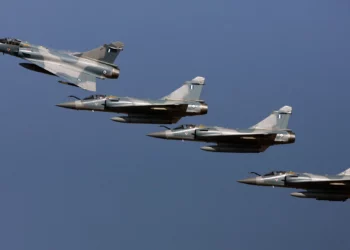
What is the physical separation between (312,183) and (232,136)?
6070 mm

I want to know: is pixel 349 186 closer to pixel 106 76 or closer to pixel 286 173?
pixel 286 173

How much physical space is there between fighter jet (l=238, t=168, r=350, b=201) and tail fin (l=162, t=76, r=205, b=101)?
7079mm

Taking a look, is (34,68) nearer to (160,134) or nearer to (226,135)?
(160,134)

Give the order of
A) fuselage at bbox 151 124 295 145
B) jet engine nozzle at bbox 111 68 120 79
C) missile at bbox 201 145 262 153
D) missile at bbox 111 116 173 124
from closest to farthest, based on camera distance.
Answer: fuselage at bbox 151 124 295 145 → missile at bbox 111 116 173 124 → missile at bbox 201 145 262 153 → jet engine nozzle at bbox 111 68 120 79

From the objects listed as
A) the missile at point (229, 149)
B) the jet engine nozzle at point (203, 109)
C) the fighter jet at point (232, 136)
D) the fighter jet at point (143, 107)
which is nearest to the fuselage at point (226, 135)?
the fighter jet at point (232, 136)

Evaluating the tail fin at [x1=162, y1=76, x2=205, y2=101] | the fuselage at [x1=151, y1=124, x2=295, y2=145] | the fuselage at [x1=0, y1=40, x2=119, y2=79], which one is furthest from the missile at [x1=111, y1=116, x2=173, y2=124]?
the fuselage at [x1=0, y1=40, x2=119, y2=79]

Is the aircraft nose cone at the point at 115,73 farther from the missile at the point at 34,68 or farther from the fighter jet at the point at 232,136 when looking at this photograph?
the fighter jet at the point at 232,136

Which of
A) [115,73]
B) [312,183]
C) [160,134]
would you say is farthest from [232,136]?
[115,73]

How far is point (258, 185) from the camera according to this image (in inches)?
2047

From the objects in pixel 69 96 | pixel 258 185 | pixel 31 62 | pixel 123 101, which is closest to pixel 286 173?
pixel 258 185

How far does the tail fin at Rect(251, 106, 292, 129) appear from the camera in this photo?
176ft

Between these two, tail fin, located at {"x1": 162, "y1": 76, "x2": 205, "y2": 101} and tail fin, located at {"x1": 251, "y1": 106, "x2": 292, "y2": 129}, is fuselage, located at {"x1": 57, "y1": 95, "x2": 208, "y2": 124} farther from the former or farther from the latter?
tail fin, located at {"x1": 251, "y1": 106, "x2": 292, "y2": 129}

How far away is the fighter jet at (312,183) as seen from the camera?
50406 millimetres

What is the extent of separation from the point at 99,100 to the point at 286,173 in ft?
44.1
